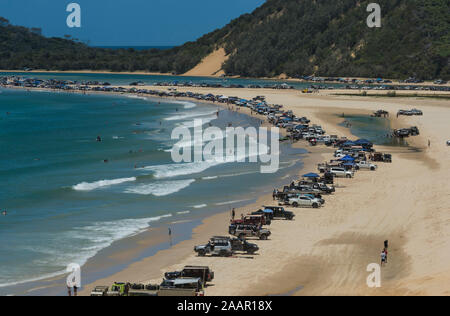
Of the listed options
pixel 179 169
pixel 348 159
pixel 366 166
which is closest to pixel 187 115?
pixel 179 169

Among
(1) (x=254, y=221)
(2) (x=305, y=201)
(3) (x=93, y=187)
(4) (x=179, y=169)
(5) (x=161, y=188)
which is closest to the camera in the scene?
(1) (x=254, y=221)

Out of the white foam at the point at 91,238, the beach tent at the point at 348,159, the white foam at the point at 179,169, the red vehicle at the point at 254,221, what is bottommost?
the white foam at the point at 91,238

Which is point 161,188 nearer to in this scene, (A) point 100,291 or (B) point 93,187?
(B) point 93,187

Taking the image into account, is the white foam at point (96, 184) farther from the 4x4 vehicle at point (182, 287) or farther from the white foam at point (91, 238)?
the 4x4 vehicle at point (182, 287)

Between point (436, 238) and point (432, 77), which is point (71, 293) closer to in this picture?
point (436, 238)

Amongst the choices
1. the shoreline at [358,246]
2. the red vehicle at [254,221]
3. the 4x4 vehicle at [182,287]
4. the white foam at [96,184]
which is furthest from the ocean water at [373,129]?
the 4x4 vehicle at [182,287]

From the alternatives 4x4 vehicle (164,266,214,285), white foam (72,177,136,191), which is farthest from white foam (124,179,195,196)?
4x4 vehicle (164,266,214,285)

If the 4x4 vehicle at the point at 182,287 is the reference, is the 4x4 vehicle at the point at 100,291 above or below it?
below
